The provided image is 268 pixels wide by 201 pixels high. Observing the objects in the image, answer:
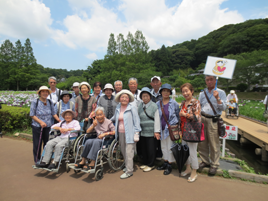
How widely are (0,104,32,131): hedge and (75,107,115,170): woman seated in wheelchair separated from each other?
4.22m

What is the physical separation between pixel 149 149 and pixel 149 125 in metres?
0.52

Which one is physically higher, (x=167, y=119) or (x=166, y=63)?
(x=166, y=63)

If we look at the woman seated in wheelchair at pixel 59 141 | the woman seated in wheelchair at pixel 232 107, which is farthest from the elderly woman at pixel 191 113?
the woman seated in wheelchair at pixel 232 107

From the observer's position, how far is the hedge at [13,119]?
231 inches

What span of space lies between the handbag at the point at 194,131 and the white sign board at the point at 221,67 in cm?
101

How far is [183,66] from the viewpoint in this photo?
177 ft

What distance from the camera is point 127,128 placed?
121 inches

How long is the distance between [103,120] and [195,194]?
220 centimetres

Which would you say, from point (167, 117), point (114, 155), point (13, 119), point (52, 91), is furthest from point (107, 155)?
point (13, 119)

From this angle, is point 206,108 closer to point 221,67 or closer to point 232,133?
point 221,67

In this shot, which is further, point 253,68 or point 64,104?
point 253,68

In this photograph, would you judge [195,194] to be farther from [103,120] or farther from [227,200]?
[103,120]

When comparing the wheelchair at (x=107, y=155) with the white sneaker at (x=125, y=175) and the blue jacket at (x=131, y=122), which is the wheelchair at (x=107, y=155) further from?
the blue jacket at (x=131, y=122)

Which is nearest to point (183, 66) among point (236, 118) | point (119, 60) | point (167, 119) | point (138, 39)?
point (138, 39)
